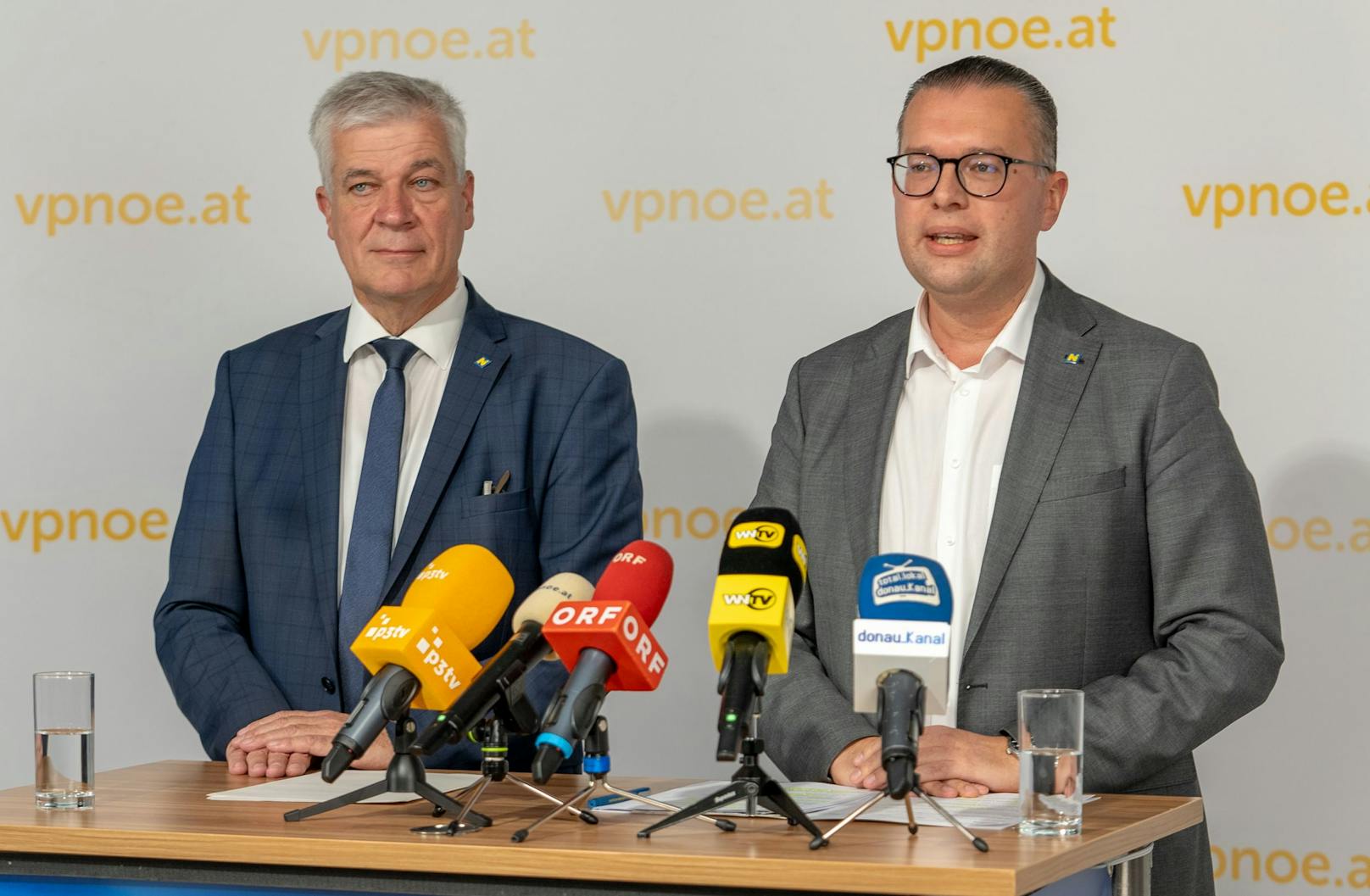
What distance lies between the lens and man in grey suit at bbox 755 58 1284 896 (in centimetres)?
302

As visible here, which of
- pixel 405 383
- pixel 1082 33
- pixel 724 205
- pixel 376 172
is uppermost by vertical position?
pixel 1082 33

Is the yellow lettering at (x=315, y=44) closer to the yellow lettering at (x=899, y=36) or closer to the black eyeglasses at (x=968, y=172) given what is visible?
the yellow lettering at (x=899, y=36)

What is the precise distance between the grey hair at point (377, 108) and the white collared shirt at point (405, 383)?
0.30 metres

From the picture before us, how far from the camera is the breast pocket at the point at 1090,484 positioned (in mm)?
3188

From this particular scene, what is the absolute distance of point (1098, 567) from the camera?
3184mm

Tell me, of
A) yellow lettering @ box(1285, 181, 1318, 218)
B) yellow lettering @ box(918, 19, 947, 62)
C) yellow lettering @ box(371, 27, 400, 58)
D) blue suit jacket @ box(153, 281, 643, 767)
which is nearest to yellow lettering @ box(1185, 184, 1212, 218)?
yellow lettering @ box(1285, 181, 1318, 218)

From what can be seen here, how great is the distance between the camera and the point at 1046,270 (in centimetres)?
350

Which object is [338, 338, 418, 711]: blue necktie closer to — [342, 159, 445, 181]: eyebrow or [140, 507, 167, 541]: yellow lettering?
[342, 159, 445, 181]: eyebrow

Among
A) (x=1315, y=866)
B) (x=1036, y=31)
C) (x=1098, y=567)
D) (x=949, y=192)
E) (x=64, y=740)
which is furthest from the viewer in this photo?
(x=1036, y=31)

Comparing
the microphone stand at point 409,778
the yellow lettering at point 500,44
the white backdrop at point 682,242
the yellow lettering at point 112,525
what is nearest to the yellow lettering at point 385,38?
the white backdrop at point 682,242

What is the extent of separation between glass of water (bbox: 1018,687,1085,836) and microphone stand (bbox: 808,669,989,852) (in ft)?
0.36

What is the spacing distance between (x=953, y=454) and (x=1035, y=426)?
17cm

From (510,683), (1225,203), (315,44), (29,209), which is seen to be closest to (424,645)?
(510,683)

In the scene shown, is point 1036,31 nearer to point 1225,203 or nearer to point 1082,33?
point 1082,33
